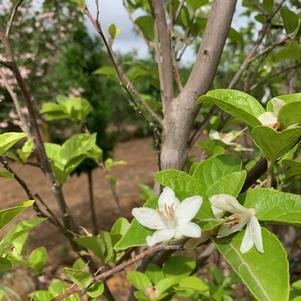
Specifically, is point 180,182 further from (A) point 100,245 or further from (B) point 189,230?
(A) point 100,245

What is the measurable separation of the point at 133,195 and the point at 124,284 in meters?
2.93

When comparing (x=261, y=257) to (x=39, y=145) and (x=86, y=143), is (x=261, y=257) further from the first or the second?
(x=86, y=143)

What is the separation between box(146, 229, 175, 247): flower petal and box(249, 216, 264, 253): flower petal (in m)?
0.10

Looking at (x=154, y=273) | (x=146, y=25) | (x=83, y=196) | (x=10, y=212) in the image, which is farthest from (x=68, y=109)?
(x=83, y=196)

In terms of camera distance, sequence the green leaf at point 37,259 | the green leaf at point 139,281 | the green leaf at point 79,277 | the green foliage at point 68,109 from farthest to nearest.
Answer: the green foliage at point 68,109 → the green leaf at point 37,259 → the green leaf at point 139,281 → the green leaf at point 79,277

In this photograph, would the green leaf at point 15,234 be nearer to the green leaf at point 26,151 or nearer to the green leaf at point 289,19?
the green leaf at point 26,151

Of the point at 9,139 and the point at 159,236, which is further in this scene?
the point at 9,139

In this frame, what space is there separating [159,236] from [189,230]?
0.13 ft

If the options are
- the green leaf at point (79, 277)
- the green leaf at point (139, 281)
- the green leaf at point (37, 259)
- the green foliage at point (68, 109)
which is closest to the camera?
the green leaf at point (79, 277)

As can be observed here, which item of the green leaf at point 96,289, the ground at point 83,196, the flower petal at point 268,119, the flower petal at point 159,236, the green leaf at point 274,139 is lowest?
the ground at point 83,196

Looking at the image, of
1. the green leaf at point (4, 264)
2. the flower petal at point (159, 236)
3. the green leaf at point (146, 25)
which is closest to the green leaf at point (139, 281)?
the green leaf at point (4, 264)

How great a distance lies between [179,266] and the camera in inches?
43.3

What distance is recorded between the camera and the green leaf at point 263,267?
20.8 inches

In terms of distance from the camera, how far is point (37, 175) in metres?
8.48
